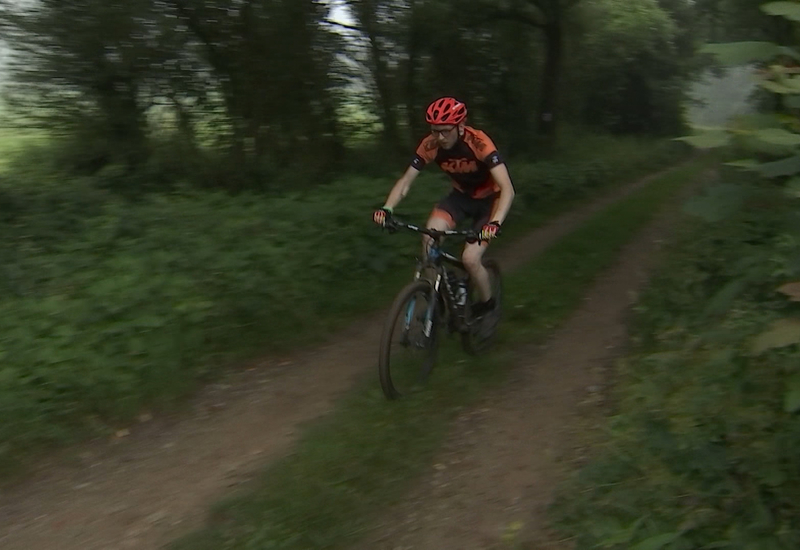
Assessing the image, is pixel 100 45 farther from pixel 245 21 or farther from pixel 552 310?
pixel 552 310

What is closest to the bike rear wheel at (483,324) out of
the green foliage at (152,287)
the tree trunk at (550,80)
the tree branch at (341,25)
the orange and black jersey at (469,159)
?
→ the orange and black jersey at (469,159)

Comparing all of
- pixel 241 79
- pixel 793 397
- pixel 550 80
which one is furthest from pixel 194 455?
pixel 550 80

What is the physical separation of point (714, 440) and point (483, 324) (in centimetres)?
251

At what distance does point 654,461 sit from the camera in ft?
11.9

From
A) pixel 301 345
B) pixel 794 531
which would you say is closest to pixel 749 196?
pixel 794 531

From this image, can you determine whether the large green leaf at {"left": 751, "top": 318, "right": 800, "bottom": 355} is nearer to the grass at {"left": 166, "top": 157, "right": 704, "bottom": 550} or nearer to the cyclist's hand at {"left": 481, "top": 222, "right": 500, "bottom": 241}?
the grass at {"left": 166, "top": 157, "right": 704, "bottom": 550}

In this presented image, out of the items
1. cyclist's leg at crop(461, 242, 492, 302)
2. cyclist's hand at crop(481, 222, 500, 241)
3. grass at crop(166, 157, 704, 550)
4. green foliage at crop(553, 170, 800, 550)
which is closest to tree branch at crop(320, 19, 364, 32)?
grass at crop(166, 157, 704, 550)

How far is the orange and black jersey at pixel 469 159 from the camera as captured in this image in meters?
5.26

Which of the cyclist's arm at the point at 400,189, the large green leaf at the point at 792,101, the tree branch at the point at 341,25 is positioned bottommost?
the cyclist's arm at the point at 400,189

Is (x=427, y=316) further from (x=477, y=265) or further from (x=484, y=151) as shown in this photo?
(x=484, y=151)

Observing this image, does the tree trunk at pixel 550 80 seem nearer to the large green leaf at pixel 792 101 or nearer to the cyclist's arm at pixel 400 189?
the cyclist's arm at pixel 400 189

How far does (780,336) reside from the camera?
2410 millimetres

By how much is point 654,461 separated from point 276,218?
5.04m

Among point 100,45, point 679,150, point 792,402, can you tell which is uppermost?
point 100,45
